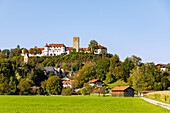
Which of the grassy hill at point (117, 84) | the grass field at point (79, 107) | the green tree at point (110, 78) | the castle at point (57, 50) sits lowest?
the grass field at point (79, 107)

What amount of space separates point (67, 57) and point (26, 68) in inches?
1719

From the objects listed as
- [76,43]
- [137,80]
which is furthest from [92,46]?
[137,80]

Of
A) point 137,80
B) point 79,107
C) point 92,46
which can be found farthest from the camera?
point 92,46

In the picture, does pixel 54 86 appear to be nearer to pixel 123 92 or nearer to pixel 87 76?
pixel 87 76

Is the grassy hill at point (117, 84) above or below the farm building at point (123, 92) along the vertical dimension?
above

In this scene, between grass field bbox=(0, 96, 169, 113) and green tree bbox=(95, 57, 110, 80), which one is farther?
green tree bbox=(95, 57, 110, 80)

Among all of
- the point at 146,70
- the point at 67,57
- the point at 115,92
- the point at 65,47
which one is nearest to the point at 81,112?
the point at 115,92

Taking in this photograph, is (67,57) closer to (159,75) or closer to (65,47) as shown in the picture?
(65,47)

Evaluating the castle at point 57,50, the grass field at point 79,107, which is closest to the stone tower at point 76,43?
the castle at point 57,50

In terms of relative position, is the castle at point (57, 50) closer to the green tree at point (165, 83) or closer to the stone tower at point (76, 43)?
the stone tower at point (76, 43)

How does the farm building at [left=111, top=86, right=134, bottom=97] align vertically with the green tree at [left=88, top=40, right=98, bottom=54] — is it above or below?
below

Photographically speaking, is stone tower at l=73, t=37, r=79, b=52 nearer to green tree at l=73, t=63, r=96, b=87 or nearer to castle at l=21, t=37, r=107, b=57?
castle at l=21, t=37, r=107, b=57

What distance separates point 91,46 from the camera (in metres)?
170

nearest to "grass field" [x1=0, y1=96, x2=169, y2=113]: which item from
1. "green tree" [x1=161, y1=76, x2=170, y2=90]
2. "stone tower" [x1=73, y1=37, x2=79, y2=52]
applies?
"green tree" [x1=161, y1=76, x2=170, y2=90]
